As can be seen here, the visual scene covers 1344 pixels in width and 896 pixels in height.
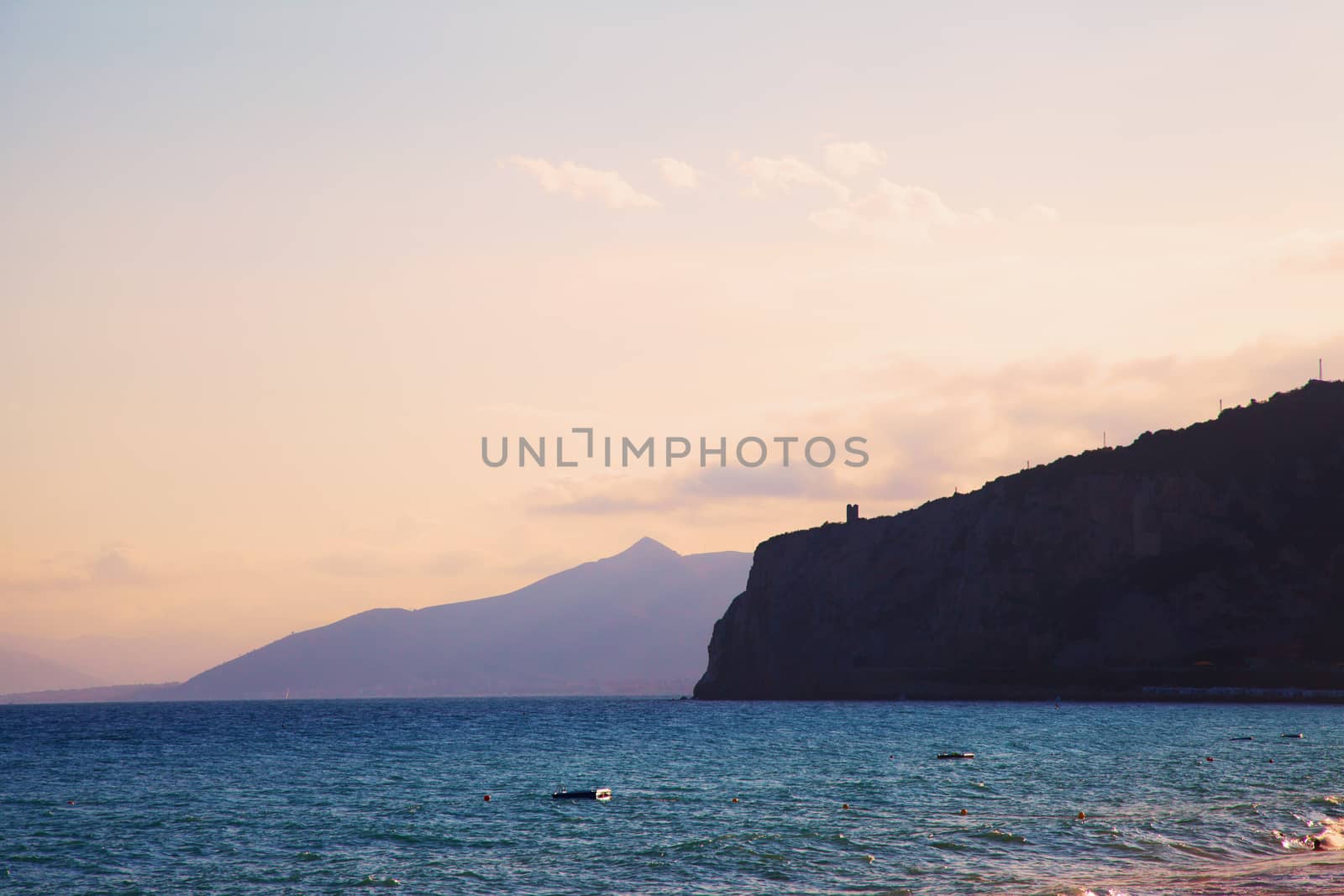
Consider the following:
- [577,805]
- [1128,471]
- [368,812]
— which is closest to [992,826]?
[577,805]

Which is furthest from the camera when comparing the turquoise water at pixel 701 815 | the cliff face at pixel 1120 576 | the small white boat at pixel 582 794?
the cliff face at pixel 1120 576

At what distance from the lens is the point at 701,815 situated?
47.5 metres

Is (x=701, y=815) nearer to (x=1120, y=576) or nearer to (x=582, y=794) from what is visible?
(x=582, y=794)

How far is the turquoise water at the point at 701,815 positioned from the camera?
35.6m

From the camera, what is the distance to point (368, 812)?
164 feet

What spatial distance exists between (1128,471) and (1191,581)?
1813 centimetres

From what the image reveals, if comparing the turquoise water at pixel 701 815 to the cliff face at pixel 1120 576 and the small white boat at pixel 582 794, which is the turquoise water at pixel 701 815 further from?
the cliff face at pixel 1120 576

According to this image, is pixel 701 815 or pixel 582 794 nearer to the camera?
pixel 701 815

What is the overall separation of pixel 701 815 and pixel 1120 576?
4634 inches

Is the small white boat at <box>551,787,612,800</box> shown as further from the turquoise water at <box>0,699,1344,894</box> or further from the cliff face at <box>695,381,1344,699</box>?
the cliff face at <box>695,381,1344,699</box>

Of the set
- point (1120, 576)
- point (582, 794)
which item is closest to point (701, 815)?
point (582, 794)

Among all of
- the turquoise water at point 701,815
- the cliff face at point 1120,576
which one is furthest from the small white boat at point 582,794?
the cliff face at point 1120,576

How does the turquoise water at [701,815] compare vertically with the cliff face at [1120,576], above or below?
below

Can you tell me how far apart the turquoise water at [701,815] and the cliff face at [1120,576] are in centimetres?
5389
